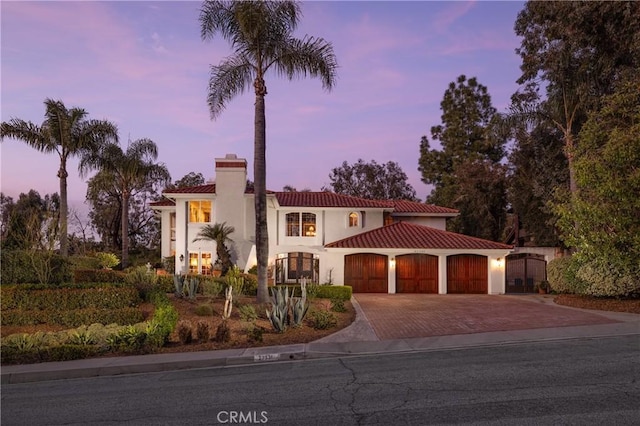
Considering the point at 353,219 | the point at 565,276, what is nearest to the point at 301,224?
the point at 353,219

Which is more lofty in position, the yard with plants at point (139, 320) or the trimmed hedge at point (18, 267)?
the trimmed hedge at point (18, 267)

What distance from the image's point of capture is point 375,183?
56875 millimetres

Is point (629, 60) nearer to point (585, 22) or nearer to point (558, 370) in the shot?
point (585, 22)

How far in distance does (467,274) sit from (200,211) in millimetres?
16941

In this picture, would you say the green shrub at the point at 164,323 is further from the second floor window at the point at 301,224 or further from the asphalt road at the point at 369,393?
the second floor window at the point at 301,224

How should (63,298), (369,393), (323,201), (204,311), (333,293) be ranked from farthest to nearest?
(323,201), (333,293), (204,311), (63,298), (369,393)

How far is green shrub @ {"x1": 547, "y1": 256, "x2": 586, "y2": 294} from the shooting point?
69.8 feet

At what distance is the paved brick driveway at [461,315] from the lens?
566 inches

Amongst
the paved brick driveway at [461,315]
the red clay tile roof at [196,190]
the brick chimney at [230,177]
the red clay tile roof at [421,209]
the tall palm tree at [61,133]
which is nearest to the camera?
the paved brick driveway at [461,315]

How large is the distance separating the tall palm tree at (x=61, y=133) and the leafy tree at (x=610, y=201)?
25.5 m

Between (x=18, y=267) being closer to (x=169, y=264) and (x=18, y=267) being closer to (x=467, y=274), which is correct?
(x=169, y=264)

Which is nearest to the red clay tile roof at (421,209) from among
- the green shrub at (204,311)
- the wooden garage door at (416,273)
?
the wooden garage door at (416,273)

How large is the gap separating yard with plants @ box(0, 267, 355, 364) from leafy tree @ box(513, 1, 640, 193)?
15.4 metres

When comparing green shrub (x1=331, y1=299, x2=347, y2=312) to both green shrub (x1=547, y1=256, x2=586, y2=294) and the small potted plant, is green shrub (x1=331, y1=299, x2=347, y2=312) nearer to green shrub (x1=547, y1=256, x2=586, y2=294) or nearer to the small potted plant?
green shrub (x1=547, y1=256, x2=586, y2=294)
